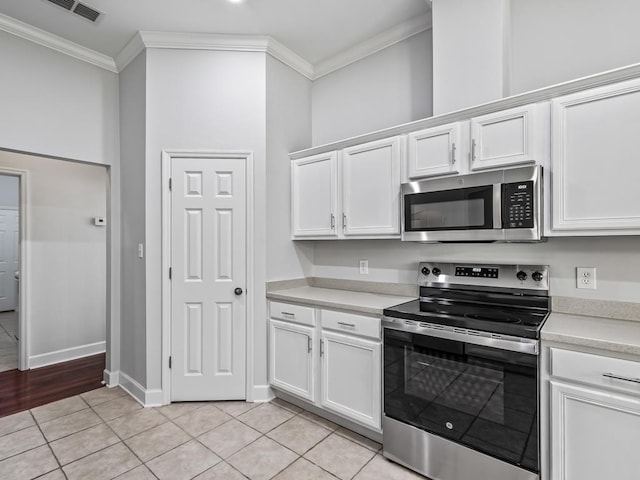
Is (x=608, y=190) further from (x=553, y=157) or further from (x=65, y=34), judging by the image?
(x=65, y=34)

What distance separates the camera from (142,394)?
2.85m

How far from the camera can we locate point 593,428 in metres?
1.50

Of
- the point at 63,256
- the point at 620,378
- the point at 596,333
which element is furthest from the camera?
the point at 63,256

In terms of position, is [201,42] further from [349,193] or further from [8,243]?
[8,243]

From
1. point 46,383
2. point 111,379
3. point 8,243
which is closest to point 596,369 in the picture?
point 111,379

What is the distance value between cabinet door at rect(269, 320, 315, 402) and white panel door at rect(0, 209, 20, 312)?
648cm

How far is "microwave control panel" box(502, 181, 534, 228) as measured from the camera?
6.01 ft

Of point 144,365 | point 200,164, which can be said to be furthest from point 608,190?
point 144,365

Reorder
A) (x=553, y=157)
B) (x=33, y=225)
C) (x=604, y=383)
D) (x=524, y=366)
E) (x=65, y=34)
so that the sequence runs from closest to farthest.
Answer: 1. (x=604, y=383)
2. (x=524, y=366)
3. (x=553, y=157)
4. (x=65, y=34)
5. (x=33, y=225)

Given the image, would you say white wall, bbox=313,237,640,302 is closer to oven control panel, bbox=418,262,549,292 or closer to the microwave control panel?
oven control panel, bbox=418,262,549,292

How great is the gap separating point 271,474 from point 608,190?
237 cm

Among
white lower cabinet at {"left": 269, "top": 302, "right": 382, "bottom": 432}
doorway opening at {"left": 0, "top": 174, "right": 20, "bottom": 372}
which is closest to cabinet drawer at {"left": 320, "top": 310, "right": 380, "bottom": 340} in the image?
white lower cabinet at {"left": 269, "top": 302, "right": 382, "bottom": 432}

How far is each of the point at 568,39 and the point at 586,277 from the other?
144cm

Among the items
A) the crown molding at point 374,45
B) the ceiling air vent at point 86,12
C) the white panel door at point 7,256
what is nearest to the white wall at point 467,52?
the crown molding at point 374,45
